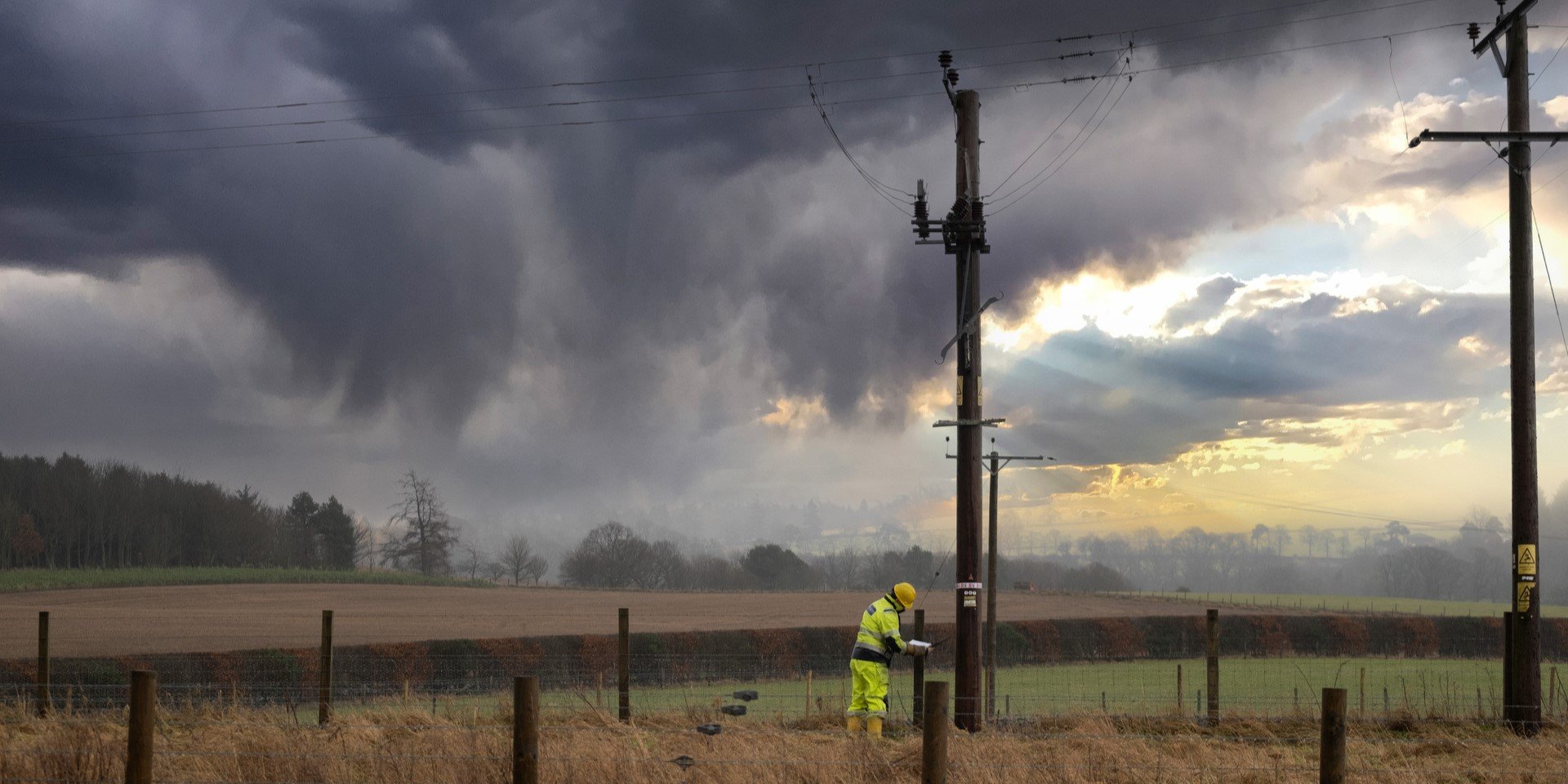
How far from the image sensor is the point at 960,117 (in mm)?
16453

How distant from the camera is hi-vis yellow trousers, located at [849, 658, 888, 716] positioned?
1377 cm

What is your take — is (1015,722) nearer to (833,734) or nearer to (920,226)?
(833,734)

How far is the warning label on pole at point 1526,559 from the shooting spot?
1577 centimetres

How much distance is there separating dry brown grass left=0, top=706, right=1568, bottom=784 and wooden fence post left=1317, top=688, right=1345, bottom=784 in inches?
100

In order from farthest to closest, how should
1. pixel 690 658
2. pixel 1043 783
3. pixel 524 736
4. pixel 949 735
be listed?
1. pixel 690 658
2. pixel 949 735
3. pixel 1043 783
4. pixel 524 736

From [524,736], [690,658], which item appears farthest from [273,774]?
[690,658]

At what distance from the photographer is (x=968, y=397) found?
15758 millimetres

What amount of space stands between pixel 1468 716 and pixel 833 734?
958cm

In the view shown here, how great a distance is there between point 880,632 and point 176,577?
221 ft

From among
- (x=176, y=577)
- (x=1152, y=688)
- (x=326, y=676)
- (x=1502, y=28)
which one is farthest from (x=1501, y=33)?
(x=176, y=577)

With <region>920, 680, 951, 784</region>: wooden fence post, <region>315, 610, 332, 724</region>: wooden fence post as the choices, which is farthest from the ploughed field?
<region>920, 680, 951, 784</region>: wooden fence post

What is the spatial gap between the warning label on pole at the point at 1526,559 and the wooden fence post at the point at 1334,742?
34.7 feet

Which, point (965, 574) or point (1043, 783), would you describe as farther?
point (965, 574)

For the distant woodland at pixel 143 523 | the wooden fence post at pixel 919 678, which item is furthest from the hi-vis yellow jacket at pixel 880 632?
the distant woodland at pixel 143 523
